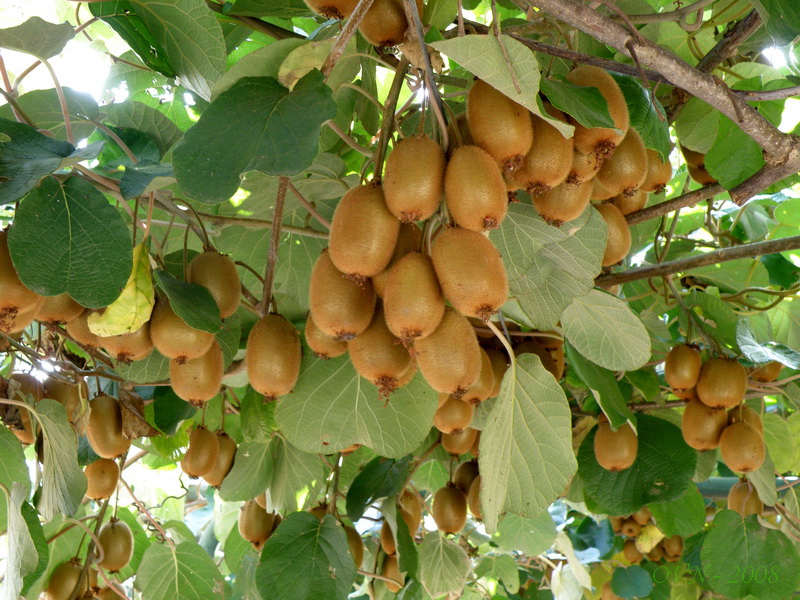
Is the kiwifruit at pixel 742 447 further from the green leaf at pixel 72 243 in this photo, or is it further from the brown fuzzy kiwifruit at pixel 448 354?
the green leaf at pixel 72 243

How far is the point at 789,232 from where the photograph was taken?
223 cm

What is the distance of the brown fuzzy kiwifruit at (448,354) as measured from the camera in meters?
0.95

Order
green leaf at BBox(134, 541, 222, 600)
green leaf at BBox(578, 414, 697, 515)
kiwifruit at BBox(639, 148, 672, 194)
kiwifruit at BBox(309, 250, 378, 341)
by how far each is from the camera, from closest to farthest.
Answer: kiwifruit at BBox(309, 250, 378, 341) < kiwifruit at BBox(639, 148, 672, 194) < green leaf at BBox(134, 541, 222, 600) < green leaf at BBox(578, 414, 697, 515)

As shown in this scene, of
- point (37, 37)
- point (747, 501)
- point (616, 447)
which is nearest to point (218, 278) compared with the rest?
point (37, 37)

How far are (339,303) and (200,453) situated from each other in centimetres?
100

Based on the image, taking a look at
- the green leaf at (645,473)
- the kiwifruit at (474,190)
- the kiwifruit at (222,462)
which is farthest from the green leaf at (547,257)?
the kiwifruit at (222,462)

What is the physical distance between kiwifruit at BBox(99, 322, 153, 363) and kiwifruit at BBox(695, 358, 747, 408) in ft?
4.59

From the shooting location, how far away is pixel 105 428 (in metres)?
1.57

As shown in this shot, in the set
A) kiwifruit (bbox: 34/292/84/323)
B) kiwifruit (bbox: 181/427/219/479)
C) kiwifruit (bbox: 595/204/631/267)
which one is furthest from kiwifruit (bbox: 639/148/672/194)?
kiwifruit (bbox: 181/427/219/479)

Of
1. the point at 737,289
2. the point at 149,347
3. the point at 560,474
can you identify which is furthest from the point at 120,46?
the point at 737,289

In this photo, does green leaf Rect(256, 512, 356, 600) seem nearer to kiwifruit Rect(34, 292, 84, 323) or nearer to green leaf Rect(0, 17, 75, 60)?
kiwifruit Rect(34, 292, 84, 323)

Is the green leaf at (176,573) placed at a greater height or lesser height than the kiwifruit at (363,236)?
lesser

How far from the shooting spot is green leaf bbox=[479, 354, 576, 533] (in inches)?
49.1

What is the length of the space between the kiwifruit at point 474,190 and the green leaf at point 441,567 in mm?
1643
